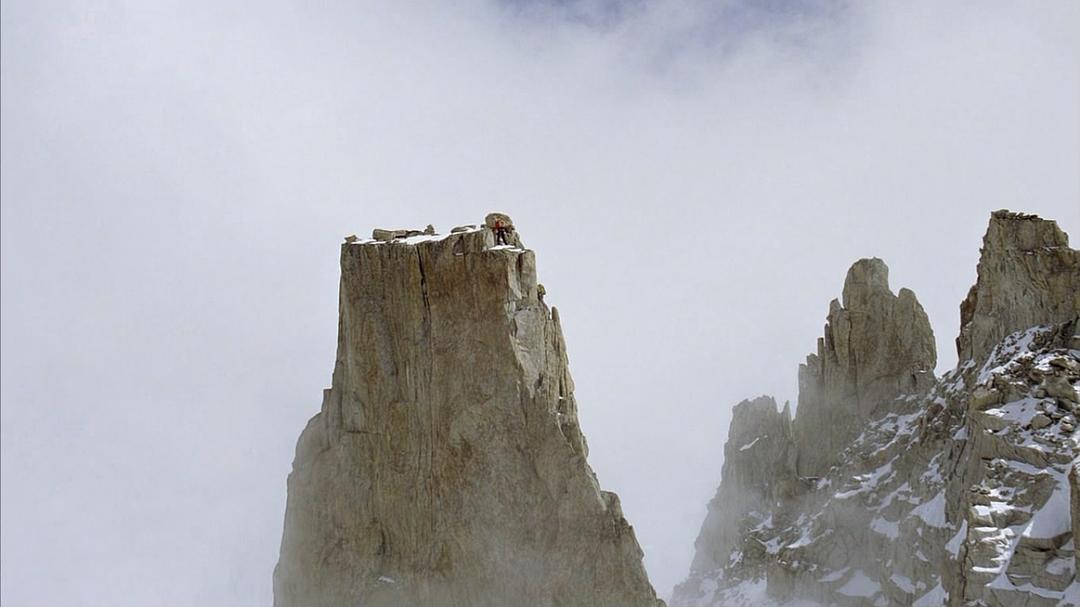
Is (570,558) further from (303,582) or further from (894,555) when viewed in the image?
(894,555)

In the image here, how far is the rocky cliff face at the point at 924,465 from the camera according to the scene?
2420 inches

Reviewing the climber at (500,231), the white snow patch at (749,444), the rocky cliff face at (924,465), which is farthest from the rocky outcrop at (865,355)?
the climber at (500,231)

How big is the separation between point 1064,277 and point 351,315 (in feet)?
185

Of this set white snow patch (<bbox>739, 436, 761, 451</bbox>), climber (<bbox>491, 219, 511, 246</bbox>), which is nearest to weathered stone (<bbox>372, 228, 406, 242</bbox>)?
climber (<bbox>491, 219, 511, 246</bbox>)

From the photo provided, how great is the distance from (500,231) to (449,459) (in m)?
13.6

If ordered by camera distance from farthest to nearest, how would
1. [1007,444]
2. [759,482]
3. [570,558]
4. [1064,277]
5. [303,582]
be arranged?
[759,482], [1064,277], [1007,444], [303,582], [570,558]

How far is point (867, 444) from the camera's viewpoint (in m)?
109

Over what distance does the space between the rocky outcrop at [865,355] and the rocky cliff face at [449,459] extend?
220 feet

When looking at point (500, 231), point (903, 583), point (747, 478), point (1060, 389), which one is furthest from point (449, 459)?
point (747, 478)

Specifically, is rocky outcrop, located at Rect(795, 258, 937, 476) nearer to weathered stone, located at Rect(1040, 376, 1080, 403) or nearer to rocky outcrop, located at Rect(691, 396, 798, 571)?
Result: rocky outcrop, located at Rect(691, 396, 798, 571)

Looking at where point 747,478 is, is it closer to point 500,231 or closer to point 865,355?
point 865,355

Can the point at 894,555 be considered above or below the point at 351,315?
below

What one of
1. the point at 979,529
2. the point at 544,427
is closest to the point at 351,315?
the point at 544,427

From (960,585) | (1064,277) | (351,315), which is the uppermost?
(1064,277)
